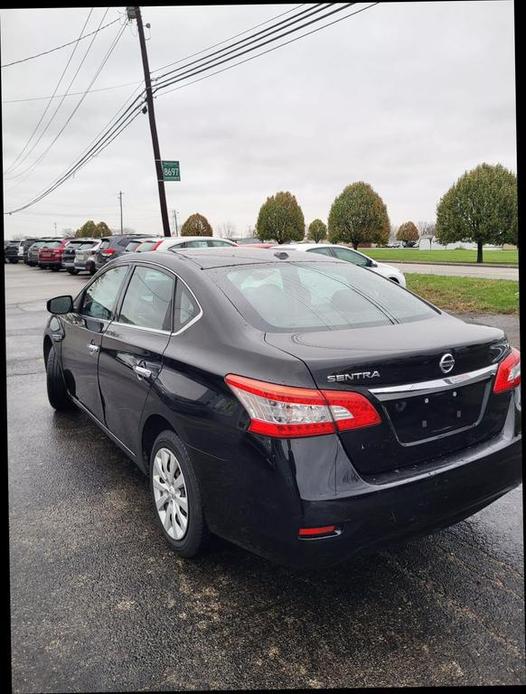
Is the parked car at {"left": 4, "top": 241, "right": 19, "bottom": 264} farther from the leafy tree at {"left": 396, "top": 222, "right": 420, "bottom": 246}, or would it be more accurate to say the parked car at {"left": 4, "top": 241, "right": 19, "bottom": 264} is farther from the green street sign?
the leafy tree at {"left": 396, "top": 222, "right": 420, "bottom": 246}

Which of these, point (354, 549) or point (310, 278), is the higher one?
point (310, 278)

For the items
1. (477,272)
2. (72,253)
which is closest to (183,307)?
(477,272)

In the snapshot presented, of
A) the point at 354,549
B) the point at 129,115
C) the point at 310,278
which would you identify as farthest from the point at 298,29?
the point at 129,115

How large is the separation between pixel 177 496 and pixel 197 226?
61046mm

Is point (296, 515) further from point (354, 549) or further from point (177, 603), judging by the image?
point (177, 603)

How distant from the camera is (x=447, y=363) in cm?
237

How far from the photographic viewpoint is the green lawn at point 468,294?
11594mm

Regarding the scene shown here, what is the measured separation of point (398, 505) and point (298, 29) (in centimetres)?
1016

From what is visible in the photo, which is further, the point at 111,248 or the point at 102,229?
the point at 102,229

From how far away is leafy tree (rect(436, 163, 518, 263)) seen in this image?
31.9 m

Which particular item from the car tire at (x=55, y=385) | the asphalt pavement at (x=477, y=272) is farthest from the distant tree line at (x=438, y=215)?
the car tire at (x=55, y=385)

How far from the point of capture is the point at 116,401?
3.50 meters

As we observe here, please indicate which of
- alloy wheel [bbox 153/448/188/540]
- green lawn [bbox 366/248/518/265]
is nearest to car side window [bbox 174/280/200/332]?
alloy wheel [bbox 153/448/188/540]

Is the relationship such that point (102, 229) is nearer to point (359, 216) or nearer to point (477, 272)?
point (359, 216)
